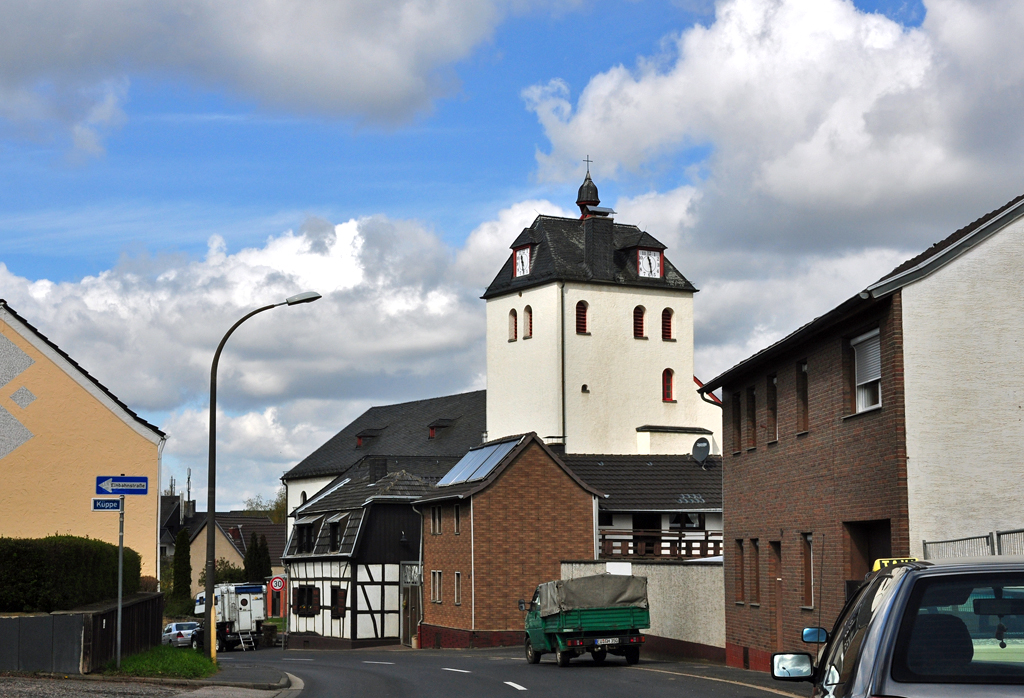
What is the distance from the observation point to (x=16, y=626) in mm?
17625

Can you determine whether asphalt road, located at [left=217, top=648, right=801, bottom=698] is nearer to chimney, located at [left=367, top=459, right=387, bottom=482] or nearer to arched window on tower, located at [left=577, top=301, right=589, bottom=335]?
Answer: chimney, located at [left=367, top=459, right=387, bottom=482]

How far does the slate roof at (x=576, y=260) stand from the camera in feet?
228

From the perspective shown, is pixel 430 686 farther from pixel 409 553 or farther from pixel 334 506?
pixel 334 506

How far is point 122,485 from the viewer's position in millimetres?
19172

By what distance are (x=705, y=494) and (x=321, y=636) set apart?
1851 centimetres

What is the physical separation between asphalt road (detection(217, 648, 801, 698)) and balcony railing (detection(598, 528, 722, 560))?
1578cm

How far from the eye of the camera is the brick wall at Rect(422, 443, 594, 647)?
44438mm

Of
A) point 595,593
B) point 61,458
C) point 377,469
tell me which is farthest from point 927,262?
point 377,469

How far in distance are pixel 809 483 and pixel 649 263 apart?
4960 centimetres

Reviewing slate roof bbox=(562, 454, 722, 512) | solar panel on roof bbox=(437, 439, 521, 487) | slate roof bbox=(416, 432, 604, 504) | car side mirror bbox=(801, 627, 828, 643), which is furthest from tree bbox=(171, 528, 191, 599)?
car side mirror bbox=(801, 627, 828, 643)

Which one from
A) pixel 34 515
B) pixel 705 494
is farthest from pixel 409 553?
pixel 34 515

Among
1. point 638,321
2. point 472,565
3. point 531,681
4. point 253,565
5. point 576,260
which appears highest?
point 576,260

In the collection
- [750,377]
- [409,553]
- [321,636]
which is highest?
[750,377]

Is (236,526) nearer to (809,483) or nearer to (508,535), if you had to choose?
(508,535)
